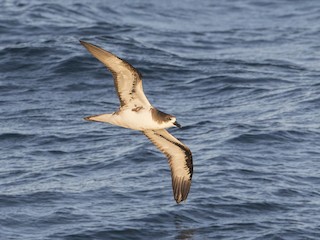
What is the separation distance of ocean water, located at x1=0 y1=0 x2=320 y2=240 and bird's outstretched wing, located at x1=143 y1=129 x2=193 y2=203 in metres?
1.76

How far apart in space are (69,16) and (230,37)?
590 cm

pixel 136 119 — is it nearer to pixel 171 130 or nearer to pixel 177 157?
pixel 177 157

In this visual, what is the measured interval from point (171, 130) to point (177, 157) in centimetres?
682

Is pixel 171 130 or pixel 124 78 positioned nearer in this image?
pixel 124 78

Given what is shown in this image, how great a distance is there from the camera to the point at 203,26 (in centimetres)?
3591

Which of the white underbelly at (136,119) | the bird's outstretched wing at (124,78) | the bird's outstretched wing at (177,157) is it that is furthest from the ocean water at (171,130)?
the bird's outstretched wing at (124,78)

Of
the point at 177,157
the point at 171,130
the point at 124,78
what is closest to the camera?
the point at 124,78

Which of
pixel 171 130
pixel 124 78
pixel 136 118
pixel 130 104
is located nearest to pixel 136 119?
pixel 136 118

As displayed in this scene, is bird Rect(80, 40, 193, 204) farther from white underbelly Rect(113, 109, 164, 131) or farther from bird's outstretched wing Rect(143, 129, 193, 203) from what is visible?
bird's outstretched wing Rect(143, 129, 193, 203)

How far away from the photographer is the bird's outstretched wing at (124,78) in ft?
47.3

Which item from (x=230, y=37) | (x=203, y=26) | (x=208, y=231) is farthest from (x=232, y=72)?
(x=208, y=231)

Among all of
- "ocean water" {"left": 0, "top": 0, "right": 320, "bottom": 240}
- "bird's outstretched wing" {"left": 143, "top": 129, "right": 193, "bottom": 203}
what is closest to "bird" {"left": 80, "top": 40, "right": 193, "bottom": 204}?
"bird's outstretched wing" {"left": 143, "top": 129, "right": 193, "bottom": 203}

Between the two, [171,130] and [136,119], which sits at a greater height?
[136,119]

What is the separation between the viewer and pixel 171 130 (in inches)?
945
